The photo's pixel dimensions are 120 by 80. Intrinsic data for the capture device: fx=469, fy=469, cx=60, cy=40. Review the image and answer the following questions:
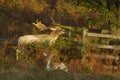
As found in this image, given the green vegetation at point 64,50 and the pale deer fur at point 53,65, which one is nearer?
the green vegetation at point 64,50

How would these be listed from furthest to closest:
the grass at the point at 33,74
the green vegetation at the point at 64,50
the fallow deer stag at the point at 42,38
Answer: the fallow deer stag at the point at 42,38 < the green vegetation at the point at 64,50 < the grass at the point at 33,74

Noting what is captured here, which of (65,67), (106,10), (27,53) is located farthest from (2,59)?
(106,10)

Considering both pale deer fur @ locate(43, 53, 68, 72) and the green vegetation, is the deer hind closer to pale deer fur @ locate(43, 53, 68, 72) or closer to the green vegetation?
the green vegetation

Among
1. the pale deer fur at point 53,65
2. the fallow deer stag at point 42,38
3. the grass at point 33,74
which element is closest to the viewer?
the grass at point 33,74

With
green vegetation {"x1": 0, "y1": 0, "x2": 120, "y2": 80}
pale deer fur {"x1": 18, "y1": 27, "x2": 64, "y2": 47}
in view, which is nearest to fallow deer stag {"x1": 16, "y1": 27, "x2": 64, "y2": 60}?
pale deer fur {"x1": 18, "y1": 27, "x2": 64, "y2": 47}

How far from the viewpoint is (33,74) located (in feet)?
36.3

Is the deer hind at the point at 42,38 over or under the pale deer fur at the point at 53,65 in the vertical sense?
over

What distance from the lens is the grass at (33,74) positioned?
35.4ft

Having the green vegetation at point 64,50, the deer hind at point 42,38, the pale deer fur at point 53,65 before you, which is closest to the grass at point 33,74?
the green vegetation at point 64,50

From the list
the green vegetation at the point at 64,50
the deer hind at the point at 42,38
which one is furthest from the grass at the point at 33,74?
the deer hind at the point at 42,38

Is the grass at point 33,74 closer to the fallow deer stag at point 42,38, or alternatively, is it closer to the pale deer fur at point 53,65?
the pale deer fur at point 53,65

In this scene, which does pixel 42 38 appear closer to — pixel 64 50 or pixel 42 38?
pixel 42 38

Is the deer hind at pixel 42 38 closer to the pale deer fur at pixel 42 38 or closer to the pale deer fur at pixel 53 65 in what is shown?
the pale deer fur at pixel 42 38

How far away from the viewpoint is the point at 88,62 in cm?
1314
